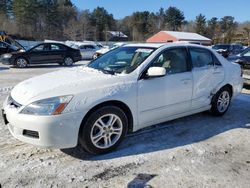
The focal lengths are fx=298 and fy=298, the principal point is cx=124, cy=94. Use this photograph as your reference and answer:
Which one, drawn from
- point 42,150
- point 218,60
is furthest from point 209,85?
point 42,150

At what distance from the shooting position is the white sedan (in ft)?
12.5

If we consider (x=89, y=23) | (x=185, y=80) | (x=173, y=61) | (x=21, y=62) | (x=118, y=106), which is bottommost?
(x=21, y=62)

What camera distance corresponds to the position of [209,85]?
5699mm

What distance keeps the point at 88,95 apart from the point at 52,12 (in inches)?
2742

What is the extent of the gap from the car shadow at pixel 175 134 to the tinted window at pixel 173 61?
1.06 meters

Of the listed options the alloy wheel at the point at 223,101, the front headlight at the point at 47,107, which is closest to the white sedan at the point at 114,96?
the front headlight at the point at 47,107

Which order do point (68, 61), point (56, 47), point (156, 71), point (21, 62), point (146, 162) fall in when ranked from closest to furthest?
point (146, 162), point (156, 71), point (21, 62), point (56, 47), point (68, 61)

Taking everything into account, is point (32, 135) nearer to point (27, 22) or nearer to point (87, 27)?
point (27, 22)

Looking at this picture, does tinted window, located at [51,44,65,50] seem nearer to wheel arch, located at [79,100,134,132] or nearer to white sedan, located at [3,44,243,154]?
white sedan, located at [3,44,243,154]

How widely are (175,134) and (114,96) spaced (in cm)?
153

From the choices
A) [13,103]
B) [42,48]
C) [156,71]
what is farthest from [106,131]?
[42,48]

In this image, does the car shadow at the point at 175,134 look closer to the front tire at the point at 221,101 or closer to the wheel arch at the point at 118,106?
the front tire at the point at 221,101

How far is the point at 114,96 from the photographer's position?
4.16m

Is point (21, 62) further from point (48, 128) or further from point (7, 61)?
point (48, 128)
